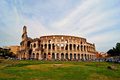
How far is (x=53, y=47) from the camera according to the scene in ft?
303

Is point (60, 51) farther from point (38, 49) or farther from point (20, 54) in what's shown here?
point (20, 54)

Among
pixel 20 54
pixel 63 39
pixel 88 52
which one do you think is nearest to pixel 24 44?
pixel 20 54

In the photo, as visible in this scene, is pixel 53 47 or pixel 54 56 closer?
pixel 54 56

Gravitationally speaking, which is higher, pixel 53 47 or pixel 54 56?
pixel 53 47

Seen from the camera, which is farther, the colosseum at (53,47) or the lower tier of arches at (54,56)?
the colosseum at (53,47)

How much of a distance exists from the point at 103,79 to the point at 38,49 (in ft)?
199

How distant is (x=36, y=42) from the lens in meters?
92.8

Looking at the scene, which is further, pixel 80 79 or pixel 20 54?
pixel 20 54

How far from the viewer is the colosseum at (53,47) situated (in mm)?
90231

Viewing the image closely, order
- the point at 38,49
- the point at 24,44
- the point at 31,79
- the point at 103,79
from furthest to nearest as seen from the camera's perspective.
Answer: the point at 24,44 < the point at 38,49 < the point at 103,79 < the point at 31,79

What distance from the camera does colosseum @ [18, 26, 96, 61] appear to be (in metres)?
90.2

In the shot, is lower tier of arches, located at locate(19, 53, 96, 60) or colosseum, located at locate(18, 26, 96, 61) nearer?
lower tier of arches, located at locate(19, 53, 96, 60)

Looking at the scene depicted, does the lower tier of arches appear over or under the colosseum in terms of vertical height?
under

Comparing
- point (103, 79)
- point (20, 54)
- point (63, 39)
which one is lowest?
point (103, 79)
